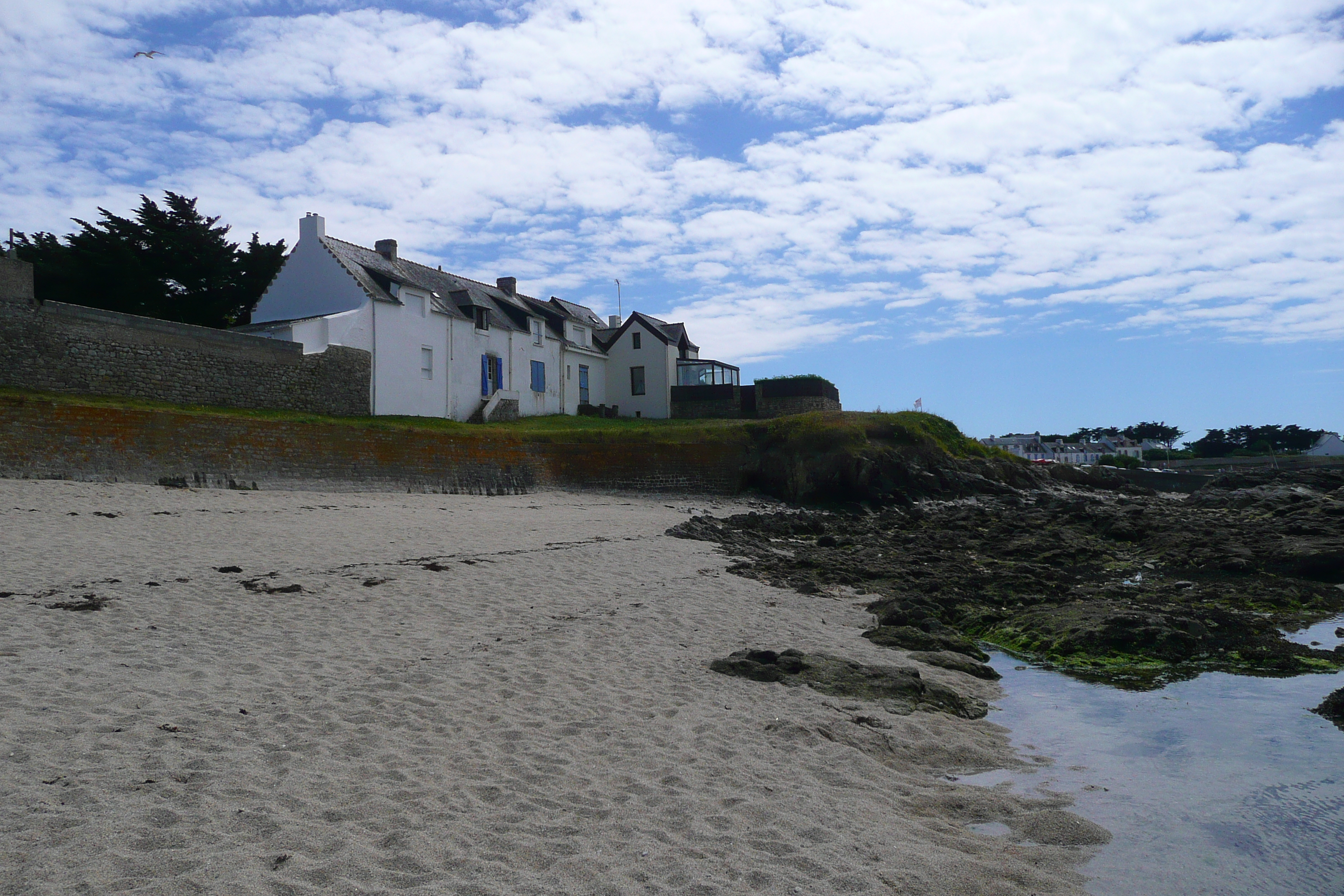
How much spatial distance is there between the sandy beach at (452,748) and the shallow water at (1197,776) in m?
0.30

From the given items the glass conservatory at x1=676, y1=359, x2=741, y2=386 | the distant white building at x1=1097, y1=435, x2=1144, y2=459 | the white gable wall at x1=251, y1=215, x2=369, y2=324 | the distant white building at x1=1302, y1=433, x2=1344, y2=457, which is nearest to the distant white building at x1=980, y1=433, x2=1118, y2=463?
the distant white building at x1=1097, y1=435, x2=1144, y2=459

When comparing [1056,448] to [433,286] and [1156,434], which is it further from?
[433,286]

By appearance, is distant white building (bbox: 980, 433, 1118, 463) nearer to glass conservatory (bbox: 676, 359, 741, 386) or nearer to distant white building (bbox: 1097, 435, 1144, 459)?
distant white building (bbox: 1097, 435, 1144, 459)

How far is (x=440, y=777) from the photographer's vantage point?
4.82 metres

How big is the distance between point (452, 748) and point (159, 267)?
32634 millimetres

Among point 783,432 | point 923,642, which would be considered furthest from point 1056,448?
point 923,642

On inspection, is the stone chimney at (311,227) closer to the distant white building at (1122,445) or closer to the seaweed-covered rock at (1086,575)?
the seaweed-covered rock at (1086,575)

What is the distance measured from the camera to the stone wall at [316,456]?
16.4 metres

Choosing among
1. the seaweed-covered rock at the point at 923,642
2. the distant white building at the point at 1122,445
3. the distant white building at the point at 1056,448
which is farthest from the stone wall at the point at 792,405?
the distant white building at the point at 1122,445

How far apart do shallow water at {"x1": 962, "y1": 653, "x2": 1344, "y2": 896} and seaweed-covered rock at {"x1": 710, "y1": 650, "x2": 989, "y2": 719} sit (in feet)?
1.58

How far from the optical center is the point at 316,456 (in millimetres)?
20844

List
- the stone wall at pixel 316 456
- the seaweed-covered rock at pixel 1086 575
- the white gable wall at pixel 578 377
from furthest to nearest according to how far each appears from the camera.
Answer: the white gable wall at pixel 578 377 < the stone wall at pixel 316 456 < the seaweed-covered rock at pixel 1086 575

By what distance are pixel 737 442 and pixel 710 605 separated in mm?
18635

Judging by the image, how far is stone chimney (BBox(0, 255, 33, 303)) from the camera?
1852cm
